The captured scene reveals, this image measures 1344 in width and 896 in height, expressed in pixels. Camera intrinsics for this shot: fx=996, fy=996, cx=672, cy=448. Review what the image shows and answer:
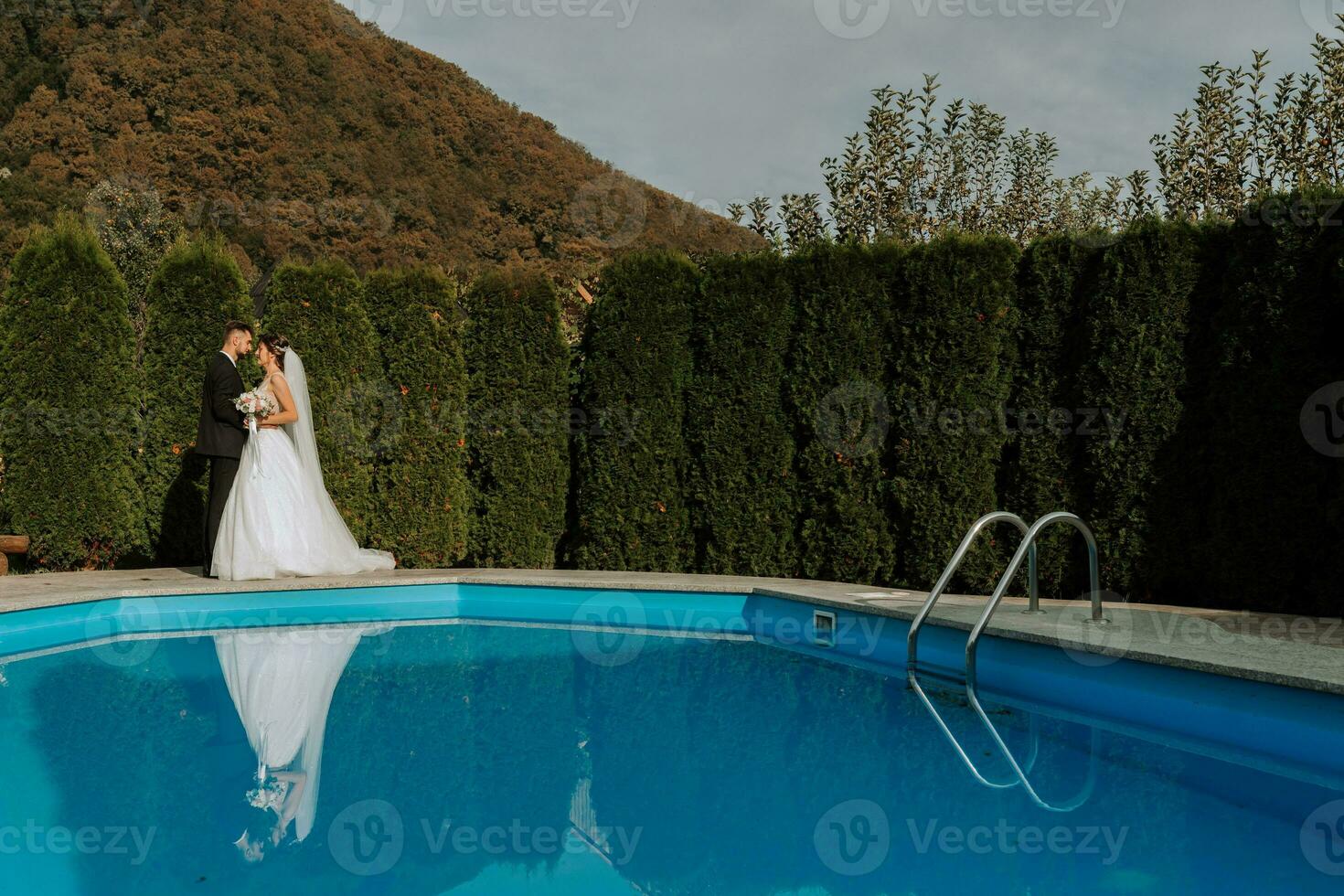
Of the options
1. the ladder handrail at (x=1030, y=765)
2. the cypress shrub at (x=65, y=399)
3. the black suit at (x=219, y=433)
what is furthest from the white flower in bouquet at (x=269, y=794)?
the cypress shrub at (x=65, y=399)

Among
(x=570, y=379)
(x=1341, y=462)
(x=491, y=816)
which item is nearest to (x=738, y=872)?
(x=491, y=816)

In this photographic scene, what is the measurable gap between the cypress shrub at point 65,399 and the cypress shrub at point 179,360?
0.22 metres

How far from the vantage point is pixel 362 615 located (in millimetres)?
8219

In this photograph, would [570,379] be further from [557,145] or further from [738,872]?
[557,145]

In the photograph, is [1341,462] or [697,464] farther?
[697,464]

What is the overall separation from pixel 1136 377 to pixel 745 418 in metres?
3.16

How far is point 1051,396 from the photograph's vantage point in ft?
25.7

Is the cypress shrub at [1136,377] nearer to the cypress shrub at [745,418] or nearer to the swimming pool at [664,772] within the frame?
the swimming pool at [664,772]

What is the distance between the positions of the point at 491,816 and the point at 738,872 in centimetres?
99

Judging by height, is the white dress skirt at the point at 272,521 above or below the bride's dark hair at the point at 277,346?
below

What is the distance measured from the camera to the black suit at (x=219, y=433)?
8352mm
